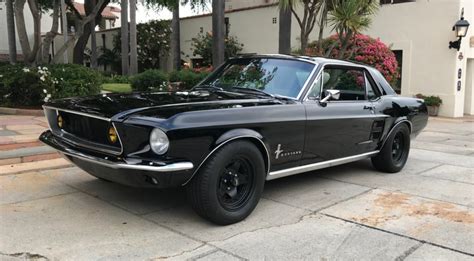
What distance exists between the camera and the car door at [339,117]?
5.07 m

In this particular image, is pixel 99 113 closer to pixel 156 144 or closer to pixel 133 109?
pixel 133 109

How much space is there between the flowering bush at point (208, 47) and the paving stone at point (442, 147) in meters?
13.2

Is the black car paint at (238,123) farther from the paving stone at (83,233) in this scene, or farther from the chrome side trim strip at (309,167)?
the paving stone at (83,233)

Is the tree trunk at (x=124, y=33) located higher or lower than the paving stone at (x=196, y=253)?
higher

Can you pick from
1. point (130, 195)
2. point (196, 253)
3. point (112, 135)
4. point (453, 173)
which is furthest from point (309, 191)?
point (453, 173)

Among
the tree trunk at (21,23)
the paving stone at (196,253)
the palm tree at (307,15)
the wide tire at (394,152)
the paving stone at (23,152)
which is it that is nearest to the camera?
the paving stone at (196,253)

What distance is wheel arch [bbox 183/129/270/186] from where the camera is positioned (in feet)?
13.1

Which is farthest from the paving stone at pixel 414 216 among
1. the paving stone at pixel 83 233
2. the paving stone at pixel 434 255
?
the paving stone at pixel 83 233

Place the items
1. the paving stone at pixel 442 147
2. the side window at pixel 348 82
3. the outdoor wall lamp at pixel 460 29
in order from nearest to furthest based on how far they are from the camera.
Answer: the side window at pixel 348 82, the paving stone at pixel 442 147, the outdoor wall lamp at pixel 460 29

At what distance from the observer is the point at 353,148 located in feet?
18.8

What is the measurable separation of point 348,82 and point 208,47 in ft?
54.9

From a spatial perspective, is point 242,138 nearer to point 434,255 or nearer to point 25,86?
point 434,255

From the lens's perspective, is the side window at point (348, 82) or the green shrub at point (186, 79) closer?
the side window at point (348, 82)

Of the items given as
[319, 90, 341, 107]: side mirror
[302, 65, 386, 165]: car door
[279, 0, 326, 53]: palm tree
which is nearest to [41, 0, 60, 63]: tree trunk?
[279, 0, 326, 53]: palm tree
